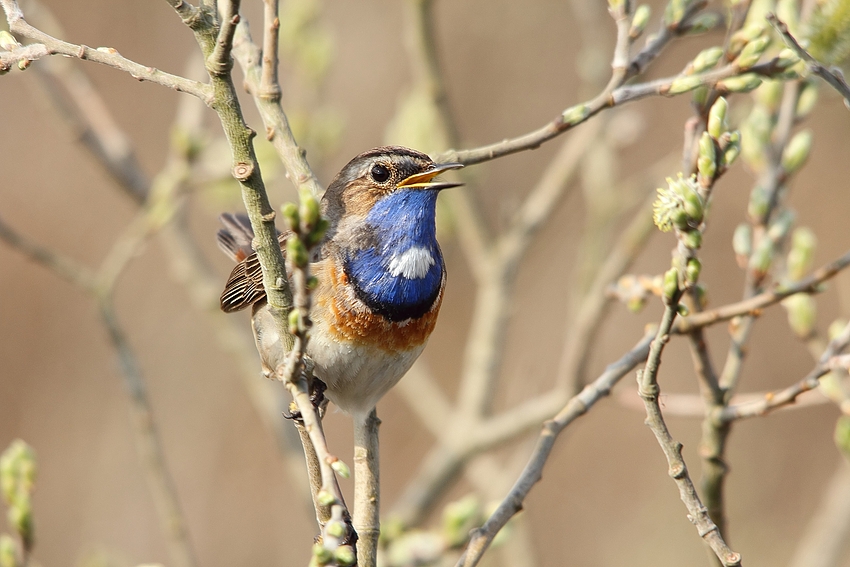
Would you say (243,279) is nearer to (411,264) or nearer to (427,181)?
(411,264)

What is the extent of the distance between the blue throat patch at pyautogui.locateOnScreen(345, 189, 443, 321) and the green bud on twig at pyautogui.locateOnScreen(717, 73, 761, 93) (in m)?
1.18

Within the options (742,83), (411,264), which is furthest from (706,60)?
(411,264)

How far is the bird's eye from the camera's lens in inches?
140

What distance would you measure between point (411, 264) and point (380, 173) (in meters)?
0.43

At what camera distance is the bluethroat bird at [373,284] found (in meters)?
3.29

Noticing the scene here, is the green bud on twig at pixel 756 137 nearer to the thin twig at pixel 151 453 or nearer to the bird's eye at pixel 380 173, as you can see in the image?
the bird's eye at pixel 380 173

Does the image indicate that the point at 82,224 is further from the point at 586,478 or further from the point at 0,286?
the point at 586,478

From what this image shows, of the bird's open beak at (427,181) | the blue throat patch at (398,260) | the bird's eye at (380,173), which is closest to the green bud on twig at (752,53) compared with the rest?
the bird's open beak at (427,181)

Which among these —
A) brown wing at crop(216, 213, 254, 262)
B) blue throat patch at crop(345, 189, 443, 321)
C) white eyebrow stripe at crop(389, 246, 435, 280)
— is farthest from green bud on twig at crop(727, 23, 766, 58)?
brown wing at crop(216, 213, 254, 262)

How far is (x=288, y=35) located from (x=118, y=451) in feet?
14.8

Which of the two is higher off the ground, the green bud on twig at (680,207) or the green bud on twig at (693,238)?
the green bud on twig at (680,207)

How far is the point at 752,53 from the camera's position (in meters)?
2.73

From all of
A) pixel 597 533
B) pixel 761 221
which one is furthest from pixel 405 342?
pixel 597 533

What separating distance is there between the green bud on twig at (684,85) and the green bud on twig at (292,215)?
1402mm
